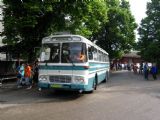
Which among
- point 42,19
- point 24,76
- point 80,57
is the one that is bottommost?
point 24,76

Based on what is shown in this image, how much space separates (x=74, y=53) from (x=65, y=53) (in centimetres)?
50

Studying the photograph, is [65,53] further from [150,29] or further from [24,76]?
[150,29]

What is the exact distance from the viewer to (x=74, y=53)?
639 inches

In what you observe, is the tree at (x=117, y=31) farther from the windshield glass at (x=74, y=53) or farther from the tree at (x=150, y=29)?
the windshield glass at (x=74, y=53)

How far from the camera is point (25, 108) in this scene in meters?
13.1

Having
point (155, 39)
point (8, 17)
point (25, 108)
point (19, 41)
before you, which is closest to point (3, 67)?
point (19, 41)

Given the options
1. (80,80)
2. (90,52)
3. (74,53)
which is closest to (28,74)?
(90,52)

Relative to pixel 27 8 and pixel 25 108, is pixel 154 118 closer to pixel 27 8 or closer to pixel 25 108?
pixel 25 108

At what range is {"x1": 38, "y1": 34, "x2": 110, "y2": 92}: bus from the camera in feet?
52.7

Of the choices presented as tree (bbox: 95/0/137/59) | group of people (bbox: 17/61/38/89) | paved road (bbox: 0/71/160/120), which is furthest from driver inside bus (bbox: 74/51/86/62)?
tree (bbox: 95/0/137/59)

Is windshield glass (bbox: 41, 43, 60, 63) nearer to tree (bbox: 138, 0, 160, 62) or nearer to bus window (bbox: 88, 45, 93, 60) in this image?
bus window (bbox: 88, 45, 93, 60)

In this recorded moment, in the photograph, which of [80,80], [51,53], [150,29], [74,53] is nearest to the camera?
[80,80]

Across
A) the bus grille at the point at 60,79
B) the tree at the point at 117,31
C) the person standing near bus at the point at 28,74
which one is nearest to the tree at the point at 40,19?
the person standing near bus at the point at 28,74

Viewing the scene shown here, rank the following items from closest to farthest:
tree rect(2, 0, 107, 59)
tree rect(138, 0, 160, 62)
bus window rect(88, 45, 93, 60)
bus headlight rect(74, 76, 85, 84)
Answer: bus headlight rect(74, 76, 85, 84), bus window rect(88, 45, 93, 60), tree rect(2, 0, 107, 59), tree rect(138, 0, 160, 62)
